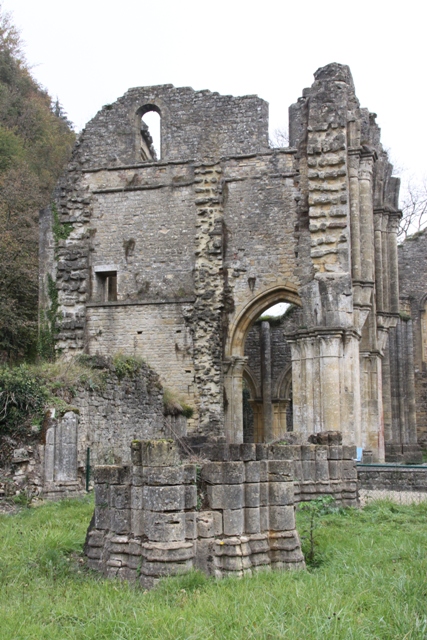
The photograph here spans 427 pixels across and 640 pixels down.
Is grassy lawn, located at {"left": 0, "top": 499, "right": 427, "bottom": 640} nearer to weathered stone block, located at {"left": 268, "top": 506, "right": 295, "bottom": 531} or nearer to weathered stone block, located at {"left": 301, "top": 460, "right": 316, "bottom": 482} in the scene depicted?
weathered stone block, located at {"left": 268, "top": 506, "right": 295, "bottom": 531}

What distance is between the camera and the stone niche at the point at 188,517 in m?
5.97

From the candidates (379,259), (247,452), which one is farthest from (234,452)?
(379,259)

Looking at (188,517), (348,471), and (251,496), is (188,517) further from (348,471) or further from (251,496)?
(348,471)

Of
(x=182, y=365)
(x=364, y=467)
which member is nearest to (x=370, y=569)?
(x=364, y=467)

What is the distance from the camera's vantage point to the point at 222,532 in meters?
6.23

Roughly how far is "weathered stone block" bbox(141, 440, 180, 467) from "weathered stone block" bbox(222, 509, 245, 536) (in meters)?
0.58

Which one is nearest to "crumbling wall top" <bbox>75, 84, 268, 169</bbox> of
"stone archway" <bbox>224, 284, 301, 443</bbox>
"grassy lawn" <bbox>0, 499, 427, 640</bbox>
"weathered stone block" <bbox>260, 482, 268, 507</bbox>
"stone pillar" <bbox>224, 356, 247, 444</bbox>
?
"stone archway" <bbox>224, 284, 301, 443</bbox>

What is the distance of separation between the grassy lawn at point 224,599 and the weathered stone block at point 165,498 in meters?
0.53

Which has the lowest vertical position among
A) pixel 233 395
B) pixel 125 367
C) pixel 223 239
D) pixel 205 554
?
pixel 205 554

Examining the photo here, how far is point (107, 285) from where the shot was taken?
2048cm

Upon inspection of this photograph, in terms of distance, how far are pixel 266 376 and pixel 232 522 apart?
66.0 ft

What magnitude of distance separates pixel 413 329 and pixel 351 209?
948 cm

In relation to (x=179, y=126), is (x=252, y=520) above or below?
below

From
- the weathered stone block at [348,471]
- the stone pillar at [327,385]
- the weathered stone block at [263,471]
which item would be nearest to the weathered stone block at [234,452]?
the weathered stone block at [263,471]
